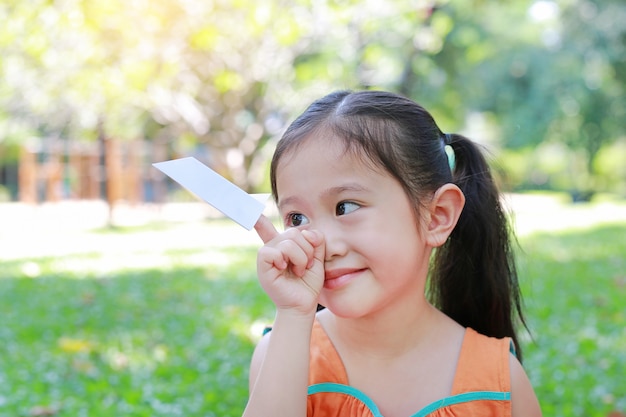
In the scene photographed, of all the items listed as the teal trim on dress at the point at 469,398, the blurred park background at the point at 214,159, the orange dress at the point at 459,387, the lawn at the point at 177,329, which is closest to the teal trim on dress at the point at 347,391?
the orange dress at the point at 459,387

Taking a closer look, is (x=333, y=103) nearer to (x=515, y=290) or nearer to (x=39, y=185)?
(x=515, y=290)

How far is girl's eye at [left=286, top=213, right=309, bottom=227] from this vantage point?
1683 mm

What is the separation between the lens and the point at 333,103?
1766 millimetres

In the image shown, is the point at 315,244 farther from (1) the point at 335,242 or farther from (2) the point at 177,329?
(2) the point at 177,329

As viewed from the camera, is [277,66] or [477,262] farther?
[277,66]

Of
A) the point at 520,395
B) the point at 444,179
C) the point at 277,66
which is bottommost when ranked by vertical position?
the point at 520,395

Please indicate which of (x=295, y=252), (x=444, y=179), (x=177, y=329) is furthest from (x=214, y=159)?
(x=295, y=252)

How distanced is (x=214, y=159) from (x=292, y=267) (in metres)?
14.5

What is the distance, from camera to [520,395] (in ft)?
5.78

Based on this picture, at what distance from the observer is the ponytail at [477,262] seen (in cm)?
201

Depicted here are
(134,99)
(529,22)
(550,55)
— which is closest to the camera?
(134,99)

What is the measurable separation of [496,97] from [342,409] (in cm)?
2282

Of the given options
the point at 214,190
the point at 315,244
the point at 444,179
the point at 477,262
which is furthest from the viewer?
the point at 477,262

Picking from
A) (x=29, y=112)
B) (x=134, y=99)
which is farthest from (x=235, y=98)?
(x=29, y=112)
